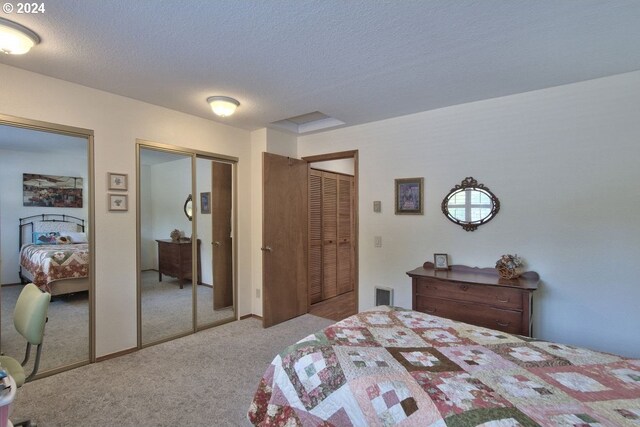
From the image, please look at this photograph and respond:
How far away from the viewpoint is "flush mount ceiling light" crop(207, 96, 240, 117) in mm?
2867

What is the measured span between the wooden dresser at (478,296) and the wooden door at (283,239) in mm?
1690

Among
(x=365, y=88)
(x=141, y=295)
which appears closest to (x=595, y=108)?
(x=365, y=88)

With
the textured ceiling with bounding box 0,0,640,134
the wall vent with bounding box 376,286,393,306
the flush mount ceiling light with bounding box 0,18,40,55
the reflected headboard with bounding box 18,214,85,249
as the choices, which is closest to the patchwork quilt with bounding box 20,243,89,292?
the reflected headboard with bounding box 18,214,85,249

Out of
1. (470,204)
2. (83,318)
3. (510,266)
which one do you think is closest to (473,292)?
(510,266)

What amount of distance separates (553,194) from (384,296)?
1880 mm

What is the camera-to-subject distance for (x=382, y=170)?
3.57 m

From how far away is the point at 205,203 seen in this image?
3625 mm

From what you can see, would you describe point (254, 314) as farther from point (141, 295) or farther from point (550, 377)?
point (550, 377)

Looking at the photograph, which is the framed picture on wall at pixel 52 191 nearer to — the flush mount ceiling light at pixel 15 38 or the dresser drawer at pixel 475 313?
the flush mount ceiling light at pixel 15 38

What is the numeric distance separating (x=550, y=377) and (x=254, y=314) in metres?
3.39

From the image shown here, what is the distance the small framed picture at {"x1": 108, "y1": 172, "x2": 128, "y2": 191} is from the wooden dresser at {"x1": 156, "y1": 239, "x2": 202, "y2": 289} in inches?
26.9

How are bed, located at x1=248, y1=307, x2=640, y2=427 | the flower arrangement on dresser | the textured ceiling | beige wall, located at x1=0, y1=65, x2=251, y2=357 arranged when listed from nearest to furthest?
bed, located at x1=248, y1=307, x2=640, y2=427 < the textured ceiling < beige wall, located at x1=0, y1=65, x2=251, y2=357 < the flower arrangement on dresser

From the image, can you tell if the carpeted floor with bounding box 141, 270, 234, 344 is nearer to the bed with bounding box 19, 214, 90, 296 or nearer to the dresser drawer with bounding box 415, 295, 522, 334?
the bed with bounding box 19, 214, 90, 296

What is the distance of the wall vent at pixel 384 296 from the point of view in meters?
3.45
